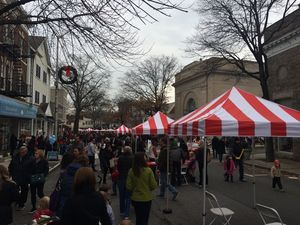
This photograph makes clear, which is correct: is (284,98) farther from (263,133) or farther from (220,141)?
(263,133)

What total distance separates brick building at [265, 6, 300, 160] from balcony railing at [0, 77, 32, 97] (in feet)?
57.3

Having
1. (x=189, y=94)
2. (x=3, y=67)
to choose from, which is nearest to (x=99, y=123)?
(x=189, y=94)

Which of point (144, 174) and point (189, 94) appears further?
point (189, 94)

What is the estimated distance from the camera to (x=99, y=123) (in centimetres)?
12169

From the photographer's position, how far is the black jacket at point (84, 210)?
167 inches

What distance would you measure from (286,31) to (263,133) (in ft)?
69.8

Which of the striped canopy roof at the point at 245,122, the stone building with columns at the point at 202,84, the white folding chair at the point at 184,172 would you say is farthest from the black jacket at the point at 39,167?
the stone building with columns at the point at 202,84

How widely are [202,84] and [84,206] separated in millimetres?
49595

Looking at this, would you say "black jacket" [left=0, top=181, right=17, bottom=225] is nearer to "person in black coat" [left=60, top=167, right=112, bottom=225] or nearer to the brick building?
"person in black coat" [left=60, top=167, right=112, bottom=225]

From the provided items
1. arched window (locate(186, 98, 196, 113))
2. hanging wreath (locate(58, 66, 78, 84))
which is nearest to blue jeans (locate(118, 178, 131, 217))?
hanging wreath (locate(58, 66, 78, 84))

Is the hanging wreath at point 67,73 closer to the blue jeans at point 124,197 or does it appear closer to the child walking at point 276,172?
the blue jeans at point 124,197

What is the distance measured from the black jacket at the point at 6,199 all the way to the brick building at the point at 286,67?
21.7 meters

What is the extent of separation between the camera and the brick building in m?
25.1


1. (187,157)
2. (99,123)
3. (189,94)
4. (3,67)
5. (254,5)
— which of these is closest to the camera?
(187,157)
